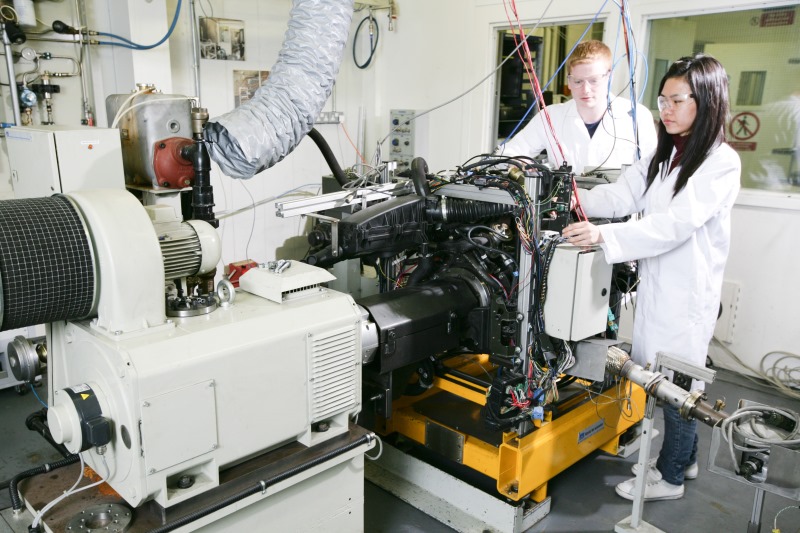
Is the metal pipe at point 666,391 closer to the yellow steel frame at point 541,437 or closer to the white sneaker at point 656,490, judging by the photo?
the yellow steel frame at point 541,437

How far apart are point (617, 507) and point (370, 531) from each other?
94cm

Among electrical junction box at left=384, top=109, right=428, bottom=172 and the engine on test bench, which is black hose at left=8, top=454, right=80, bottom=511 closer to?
the engine on test bench

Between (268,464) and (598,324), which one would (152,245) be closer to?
(268,464)

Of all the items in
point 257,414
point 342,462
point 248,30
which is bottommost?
point 342,462

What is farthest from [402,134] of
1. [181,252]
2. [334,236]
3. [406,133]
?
[181,252]

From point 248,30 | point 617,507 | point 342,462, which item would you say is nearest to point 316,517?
point 342,462

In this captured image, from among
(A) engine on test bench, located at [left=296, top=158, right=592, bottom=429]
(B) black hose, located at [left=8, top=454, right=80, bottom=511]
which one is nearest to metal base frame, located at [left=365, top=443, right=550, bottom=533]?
→ (A) engine on test bench, located at [left=296, top=158, right=592, bottom=429]

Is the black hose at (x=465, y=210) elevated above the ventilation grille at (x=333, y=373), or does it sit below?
above

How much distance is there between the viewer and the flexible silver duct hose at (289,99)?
173 centimetres

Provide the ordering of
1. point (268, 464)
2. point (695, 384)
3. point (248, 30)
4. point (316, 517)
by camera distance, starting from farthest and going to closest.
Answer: point (248, 30) < point (695, 384) < point (316, 517) < point (268, 464)

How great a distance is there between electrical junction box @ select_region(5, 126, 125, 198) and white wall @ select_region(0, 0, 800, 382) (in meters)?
1.72

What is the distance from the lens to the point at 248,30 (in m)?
4.31

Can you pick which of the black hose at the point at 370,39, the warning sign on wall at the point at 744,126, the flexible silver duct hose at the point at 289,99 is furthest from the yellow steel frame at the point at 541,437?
the black hose at the point at 370,39

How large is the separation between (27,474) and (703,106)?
2206 mm
